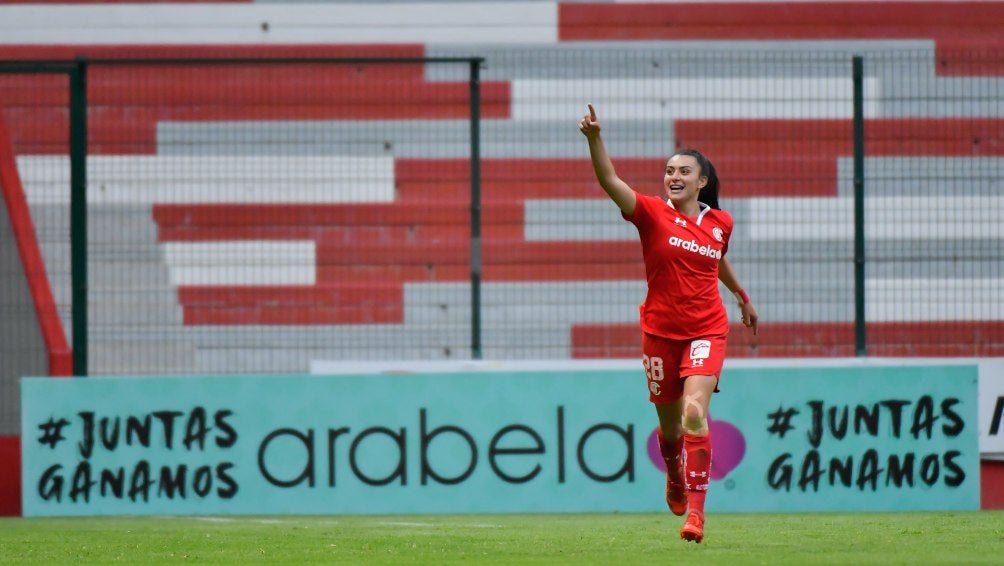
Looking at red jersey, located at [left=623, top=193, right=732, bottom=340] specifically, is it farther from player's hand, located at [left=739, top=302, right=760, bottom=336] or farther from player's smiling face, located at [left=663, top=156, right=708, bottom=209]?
player's hand, located at [left=739, top=302, right=760, bottom=336]

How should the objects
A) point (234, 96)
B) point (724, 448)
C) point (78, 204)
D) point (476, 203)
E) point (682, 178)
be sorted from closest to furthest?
point (682, 178)
point (724, 448)
point (78, 204)
point (476, 203)
point (234, 96)

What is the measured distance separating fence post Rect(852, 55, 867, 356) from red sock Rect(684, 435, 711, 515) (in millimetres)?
4410

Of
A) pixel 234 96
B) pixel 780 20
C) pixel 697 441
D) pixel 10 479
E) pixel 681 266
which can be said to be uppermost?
pixel 780 20

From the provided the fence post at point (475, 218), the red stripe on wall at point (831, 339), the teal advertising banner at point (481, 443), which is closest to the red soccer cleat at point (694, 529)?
the teal advertising banner at point (481, 443)

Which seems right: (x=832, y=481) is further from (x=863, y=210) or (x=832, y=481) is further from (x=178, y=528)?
(x=178, y=528)

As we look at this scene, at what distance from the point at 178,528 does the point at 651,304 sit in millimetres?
3102

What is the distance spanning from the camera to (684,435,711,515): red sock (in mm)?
6320

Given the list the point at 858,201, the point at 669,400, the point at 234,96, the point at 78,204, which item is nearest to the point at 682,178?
the point at 669,400

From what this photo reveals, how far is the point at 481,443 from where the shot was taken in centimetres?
990

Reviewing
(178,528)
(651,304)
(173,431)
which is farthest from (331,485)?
(651,304)

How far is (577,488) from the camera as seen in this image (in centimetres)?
984

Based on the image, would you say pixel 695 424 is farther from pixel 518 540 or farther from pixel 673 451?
pixel 518 540

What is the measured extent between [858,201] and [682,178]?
443 cm

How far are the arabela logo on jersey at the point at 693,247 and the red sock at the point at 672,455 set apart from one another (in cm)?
91
